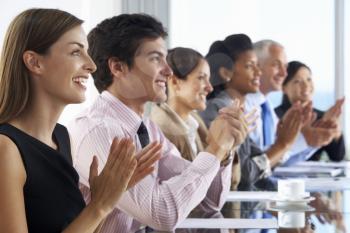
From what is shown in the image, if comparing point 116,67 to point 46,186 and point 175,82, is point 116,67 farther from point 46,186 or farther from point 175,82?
point 46,186

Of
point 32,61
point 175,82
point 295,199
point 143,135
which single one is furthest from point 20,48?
point 175,82

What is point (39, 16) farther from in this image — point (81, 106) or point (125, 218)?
point (81, 106)

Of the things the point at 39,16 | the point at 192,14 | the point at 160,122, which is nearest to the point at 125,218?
the point at 160,122

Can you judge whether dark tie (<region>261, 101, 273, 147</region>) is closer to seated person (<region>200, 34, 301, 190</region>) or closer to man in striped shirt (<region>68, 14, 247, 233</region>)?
seated person (<region>200, 34, 301, 190</region>)

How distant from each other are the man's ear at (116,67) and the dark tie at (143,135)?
0.38ft

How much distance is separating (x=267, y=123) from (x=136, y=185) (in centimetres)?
91

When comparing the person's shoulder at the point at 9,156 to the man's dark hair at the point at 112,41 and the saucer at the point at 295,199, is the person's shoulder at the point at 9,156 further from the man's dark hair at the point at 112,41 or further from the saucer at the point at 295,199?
the saucer at the point at 295,199

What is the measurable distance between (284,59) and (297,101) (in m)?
0.14

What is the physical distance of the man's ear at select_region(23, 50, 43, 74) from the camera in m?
0.96

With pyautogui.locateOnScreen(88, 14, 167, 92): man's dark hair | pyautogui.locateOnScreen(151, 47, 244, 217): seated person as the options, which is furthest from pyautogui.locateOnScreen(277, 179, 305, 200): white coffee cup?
pyautogui.locateOnScreen(88, 14, 167, 92): man's dark hair

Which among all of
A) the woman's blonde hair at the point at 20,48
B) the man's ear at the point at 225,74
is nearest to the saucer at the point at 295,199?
the man's ear at the point at 225,74

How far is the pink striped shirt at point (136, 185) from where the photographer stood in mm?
1404

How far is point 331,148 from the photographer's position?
7.52 feet

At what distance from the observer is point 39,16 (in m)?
0.97
